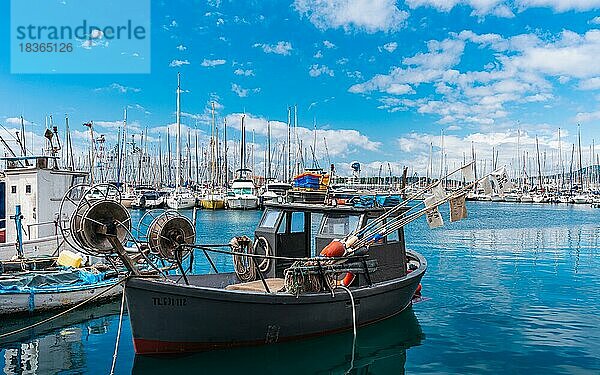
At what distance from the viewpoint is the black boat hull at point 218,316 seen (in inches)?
367

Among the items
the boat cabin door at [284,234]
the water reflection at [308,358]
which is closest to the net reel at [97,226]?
the water reflection at [308,358]

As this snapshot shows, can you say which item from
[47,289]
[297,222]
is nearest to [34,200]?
[47,289]

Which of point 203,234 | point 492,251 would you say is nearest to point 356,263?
point 492,251

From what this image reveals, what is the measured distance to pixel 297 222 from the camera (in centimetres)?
1349

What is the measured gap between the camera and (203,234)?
41.6 metres

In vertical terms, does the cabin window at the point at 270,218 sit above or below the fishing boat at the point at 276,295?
above

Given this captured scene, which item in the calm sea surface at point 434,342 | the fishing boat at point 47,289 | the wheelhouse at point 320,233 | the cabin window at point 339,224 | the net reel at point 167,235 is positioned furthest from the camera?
the fishing boat at point 47,289

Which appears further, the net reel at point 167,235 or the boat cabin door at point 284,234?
Answer: the boat cabin door at point 284,234

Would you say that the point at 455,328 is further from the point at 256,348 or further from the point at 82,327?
the point at 82,327

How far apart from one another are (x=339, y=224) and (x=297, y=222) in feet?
4.36

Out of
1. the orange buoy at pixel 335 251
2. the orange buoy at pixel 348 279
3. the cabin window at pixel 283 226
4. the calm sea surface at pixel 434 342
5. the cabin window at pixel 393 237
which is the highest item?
the cabin window at pixel 283 226

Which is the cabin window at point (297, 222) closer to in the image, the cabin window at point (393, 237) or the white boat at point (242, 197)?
the cabin window at point (393, 237)

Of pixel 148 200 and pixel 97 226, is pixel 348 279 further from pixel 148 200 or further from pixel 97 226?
pixel 148 200

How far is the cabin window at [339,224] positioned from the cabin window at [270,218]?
1363 millimetres
